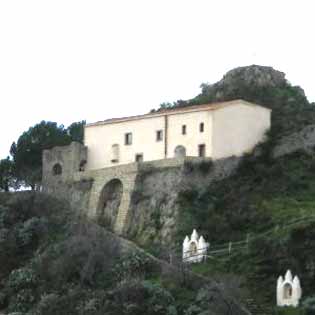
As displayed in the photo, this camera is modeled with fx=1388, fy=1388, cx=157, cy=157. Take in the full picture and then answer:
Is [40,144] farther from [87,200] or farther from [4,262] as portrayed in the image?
[4,262]

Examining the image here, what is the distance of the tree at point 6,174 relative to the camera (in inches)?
3007

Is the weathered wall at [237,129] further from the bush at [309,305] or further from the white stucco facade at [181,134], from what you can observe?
the bush at [309,305]

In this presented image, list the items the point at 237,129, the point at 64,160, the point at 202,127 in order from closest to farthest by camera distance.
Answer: the point at 202,127 → the point at 237,129 → the point at 64,160

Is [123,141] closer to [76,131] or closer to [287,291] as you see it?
[76,131]

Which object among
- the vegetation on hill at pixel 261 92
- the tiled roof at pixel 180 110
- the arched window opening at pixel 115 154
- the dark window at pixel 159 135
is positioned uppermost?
the vegetation on hill at pixel 261 92

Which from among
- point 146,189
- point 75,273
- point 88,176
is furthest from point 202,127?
point 75,273

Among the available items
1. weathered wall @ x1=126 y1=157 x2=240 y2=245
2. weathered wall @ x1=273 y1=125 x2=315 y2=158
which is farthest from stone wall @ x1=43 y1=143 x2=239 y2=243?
weathered wall @ x1=273 y1=125 x2=315 y2=158

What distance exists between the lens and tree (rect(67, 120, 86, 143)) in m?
81.0

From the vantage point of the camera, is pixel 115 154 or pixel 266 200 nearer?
pixel 266 200

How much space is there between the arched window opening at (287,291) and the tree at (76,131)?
29.0 metres

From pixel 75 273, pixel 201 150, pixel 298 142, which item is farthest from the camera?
pixel 298 142

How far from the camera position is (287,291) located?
53719 millimetres

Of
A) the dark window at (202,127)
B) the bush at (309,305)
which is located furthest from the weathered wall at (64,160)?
the bush at (309,305)

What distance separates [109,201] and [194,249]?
10.2 metres
